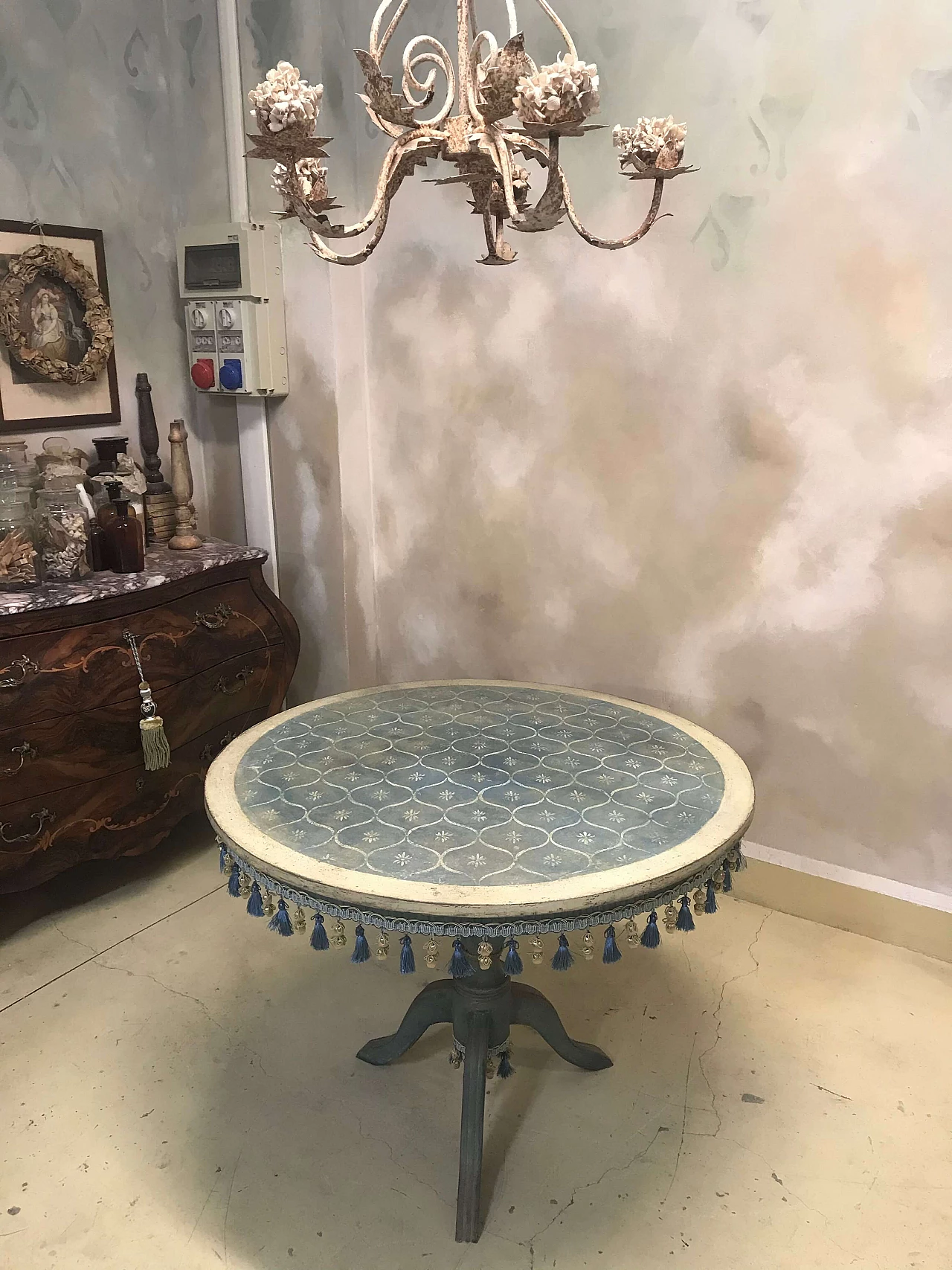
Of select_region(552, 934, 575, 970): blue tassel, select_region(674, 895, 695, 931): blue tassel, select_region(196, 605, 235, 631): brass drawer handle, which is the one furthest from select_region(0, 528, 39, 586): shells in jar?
select_region(674, 895, 695, 931): blue tassel

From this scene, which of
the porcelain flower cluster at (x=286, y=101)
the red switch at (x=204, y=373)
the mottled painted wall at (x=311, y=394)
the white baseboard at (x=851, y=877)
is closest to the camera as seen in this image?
the porcelain flower cluster at (x=286, y=101)

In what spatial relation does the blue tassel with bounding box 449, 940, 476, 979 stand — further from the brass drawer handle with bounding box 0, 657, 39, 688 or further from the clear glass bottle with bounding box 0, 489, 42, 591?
the clear glass bottle with bounding box 0, 489, 42, 591

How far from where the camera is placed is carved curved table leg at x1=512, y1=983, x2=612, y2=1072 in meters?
2.06

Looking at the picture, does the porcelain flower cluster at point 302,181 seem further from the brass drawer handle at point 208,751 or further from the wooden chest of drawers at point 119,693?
the brass drawer handle at point 208,751

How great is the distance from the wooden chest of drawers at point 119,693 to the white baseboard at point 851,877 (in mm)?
1666

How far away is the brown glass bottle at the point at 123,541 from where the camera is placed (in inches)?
108

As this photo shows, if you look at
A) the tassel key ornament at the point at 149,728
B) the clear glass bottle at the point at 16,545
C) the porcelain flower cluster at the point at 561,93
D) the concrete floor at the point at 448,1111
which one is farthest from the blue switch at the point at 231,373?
the porcelain flower cluster at the point at 561,93

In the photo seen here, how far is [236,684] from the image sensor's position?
3.03m

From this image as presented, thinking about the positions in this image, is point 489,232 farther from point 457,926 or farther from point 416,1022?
point 416,1022

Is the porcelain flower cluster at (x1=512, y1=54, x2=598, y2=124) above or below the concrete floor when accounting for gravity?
above

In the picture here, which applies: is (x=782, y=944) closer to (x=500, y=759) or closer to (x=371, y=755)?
(x=500, y=759)

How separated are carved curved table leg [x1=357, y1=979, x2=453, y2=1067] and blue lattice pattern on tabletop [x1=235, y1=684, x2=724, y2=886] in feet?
1.74

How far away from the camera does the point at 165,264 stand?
3.33 meters

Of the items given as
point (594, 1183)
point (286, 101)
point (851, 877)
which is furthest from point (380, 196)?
point (851, 877)
